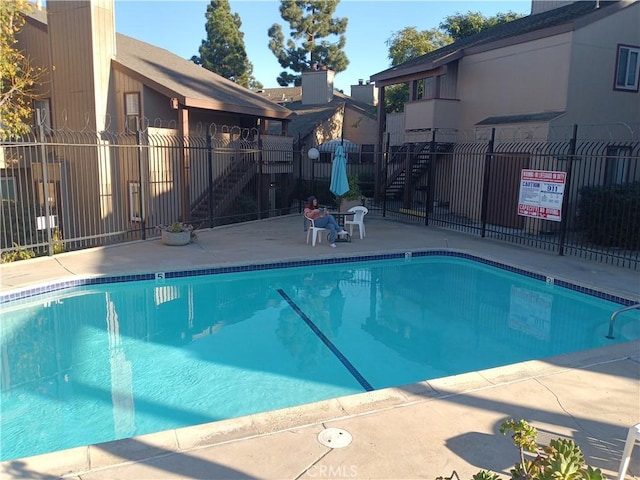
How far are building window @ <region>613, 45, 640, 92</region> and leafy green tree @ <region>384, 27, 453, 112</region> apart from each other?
14.1 m

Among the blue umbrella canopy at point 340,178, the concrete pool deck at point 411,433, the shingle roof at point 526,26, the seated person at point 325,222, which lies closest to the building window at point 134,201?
the blue umbrella canopy at point 340,178

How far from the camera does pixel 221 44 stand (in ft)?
120

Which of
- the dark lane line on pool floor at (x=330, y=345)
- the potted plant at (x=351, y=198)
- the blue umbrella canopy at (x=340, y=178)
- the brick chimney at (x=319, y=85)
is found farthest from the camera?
the brick chimney at (x=319, y=85)

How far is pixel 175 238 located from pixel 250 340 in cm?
528

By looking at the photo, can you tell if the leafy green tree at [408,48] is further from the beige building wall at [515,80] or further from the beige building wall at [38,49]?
the beige building wall at [38,49]

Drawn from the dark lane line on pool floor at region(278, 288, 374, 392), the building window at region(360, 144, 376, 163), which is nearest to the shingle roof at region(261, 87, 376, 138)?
the building window at region(360, 144, 376, 163)

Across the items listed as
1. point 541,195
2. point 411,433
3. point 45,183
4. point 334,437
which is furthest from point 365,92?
point 334,437

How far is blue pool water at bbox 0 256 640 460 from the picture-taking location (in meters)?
4.88

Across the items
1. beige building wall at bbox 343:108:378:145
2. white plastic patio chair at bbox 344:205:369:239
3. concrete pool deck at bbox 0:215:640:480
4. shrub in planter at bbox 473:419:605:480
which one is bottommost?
concrete pool deck at bbox 0:215:640:480

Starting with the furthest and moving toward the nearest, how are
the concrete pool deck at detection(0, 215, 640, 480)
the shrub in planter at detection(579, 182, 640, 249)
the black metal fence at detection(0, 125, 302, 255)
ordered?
the black metal fence at detection(0, 125, 302, 255) < the shrub in planter at detection(579, 182, 640, 249) < the concrete pool deck at detection(0, 215, 640, 480)

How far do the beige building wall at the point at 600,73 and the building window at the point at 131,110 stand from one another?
1249 cm

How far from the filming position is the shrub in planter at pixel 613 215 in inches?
440

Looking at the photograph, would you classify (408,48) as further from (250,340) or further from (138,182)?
(250,340)

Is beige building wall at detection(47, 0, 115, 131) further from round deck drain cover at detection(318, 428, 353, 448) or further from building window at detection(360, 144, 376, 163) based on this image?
round deck drain cover at detection(318, 428, 353, 448)
